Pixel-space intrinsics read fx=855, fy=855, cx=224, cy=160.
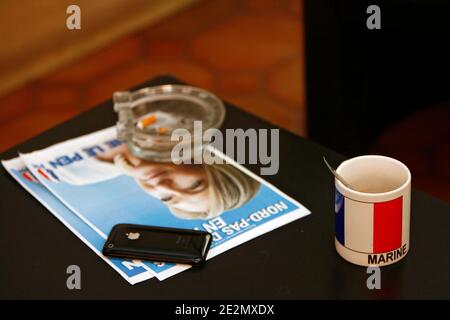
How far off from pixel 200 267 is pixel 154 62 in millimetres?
1278

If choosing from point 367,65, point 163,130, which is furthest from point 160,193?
point 367,65

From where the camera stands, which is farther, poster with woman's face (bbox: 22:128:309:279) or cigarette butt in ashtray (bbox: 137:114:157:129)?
cigarette butt in ashtray (bbox: 137:114:157:129)

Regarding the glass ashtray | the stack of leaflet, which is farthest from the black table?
the glass ashtray

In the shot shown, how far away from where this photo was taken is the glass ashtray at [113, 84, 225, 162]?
1.12 m

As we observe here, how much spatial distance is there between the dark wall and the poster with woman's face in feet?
1.56

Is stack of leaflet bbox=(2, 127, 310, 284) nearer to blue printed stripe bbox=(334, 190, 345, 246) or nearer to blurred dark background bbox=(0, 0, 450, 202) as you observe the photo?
blue printed stripe bbox=(334, 190, 345, 246)

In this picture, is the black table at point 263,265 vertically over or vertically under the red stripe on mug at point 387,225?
under

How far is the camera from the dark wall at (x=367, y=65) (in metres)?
1.44

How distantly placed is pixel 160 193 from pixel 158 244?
0.12 metres

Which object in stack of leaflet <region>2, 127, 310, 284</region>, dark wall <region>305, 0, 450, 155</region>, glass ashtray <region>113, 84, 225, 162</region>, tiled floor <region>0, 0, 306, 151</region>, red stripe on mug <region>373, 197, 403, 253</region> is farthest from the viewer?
tiled floor <region>0, 0, 306, 151</region>

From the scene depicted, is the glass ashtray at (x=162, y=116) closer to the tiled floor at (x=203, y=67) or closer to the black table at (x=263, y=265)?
the black table at (x=263, y=265)

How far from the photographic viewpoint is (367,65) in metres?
1.53

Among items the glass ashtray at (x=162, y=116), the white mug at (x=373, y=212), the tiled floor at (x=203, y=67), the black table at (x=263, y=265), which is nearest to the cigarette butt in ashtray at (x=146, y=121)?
the glass ashtray at (x=162, y=116)

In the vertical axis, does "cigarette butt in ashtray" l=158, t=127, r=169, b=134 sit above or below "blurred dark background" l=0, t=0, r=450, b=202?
above
